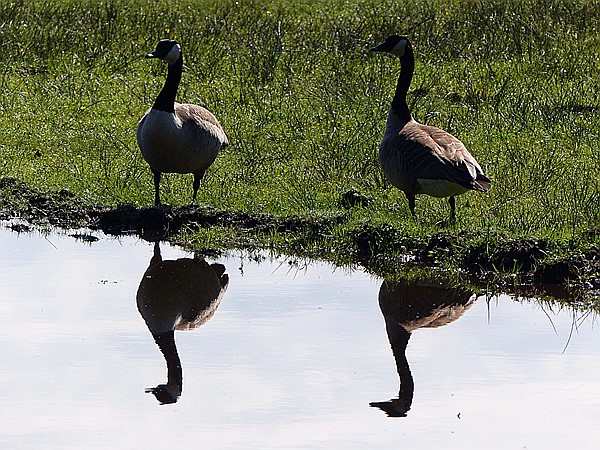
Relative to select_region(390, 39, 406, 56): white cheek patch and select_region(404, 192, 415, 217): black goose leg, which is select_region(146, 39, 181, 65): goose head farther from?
select_region(404, 192, 415, 217): black goose leg

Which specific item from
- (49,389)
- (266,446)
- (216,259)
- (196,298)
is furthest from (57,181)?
(266,446)

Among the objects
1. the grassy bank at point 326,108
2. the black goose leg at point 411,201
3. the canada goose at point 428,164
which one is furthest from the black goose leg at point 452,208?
the black goose leg at point 411,201

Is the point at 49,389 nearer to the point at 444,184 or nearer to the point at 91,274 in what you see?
the point at 91,274

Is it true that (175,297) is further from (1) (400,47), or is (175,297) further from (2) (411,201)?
(1) (400,47)

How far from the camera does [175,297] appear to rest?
786cm

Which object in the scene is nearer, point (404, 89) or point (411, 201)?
point (411, 201)

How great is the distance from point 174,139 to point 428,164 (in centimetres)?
233

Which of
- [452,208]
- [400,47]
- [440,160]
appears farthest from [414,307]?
[400,47]

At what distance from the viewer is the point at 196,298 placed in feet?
25.7

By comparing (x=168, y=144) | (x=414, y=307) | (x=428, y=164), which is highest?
(x=428, y=164)

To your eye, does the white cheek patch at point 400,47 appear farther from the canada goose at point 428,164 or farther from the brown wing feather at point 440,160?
the brown wing feather at point 440,160

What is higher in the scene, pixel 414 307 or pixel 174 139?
pixel 174 139

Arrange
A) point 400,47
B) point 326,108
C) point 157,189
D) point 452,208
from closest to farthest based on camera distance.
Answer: point 452,208
point 157,189
point 400,47
point 326,108

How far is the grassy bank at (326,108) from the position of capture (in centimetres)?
940
